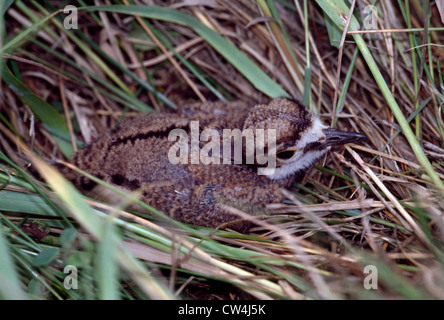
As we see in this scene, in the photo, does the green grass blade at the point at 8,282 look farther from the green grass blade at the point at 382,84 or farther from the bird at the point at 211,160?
the green grass blade at the point at 382,84

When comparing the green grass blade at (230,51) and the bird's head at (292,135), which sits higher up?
the green grass blade at (230,51)

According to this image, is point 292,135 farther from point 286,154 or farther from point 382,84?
point 382,84

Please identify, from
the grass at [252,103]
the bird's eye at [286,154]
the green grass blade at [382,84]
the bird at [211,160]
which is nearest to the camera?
the grass at [252,103]

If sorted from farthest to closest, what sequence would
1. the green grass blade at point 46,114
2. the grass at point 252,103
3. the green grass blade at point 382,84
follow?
the green grass blade at point 46,114
the green grass blade at point 382,84
the grass at point 252,103

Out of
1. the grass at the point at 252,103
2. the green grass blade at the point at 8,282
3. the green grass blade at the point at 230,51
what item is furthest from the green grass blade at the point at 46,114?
the green grass blade at the point at 8,282

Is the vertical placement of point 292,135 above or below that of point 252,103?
below

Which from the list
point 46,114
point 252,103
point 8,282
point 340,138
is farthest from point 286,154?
point 46,114
